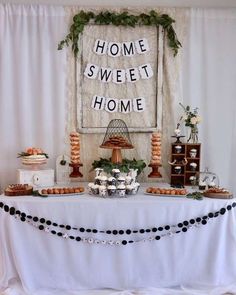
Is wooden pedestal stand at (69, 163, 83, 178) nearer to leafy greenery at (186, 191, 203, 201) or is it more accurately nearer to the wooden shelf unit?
the wooden shelf unit

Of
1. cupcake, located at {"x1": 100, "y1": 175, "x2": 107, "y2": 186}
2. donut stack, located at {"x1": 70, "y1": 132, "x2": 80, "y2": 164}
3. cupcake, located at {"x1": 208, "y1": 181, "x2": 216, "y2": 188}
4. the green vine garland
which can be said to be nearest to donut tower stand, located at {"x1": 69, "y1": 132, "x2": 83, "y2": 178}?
donut stack, located at {"x1": 70, "y1": 132, "x2": 80, "y2": 164}

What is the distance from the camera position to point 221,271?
2660mm

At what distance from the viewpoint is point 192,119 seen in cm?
302

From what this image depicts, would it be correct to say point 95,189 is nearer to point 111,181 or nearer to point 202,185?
point 111,181

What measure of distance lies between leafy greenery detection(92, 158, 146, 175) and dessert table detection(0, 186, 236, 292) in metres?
0.25

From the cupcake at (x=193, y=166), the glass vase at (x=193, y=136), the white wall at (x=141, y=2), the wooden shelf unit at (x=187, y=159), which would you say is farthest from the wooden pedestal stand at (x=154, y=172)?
the white wall at (x=141, y=2)

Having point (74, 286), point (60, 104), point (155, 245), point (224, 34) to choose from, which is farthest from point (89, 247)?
point (224, 34)

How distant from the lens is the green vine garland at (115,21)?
9.94ft

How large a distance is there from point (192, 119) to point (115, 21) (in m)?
1.01

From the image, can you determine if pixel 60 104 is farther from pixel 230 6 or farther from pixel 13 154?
pixel 230 6

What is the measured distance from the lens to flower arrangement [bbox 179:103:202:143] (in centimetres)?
303

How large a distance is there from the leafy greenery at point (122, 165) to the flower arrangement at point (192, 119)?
1.57 ft

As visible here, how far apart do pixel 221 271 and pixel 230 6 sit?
2109 millimetres

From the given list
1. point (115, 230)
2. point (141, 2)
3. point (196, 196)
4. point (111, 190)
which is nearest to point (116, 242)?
point (115, 230)
